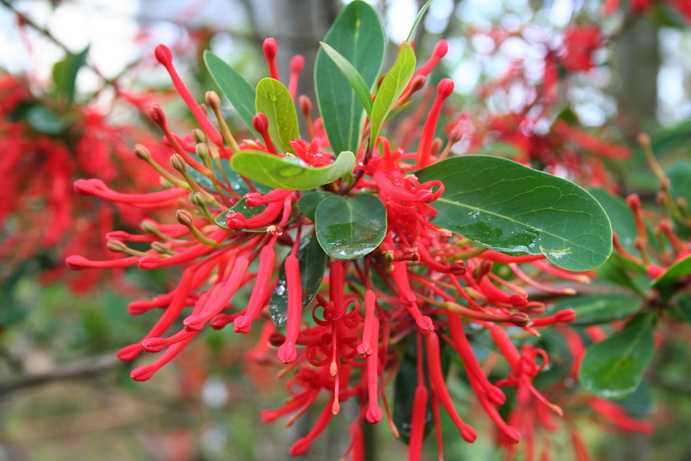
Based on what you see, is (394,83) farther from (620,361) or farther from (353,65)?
(620,361)

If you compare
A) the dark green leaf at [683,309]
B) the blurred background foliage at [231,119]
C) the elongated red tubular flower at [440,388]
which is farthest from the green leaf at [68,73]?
the dark green leaf at [683,309]

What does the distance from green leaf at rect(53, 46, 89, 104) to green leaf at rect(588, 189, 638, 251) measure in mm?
1139

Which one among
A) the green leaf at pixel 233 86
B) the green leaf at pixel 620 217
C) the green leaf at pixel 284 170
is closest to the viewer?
the green leaf at pixel 284 170

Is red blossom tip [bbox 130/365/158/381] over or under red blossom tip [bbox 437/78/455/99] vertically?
under

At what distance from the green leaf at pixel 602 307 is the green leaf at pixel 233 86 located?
0.58 meters

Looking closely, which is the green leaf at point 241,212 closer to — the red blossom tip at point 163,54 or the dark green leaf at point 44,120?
the red blossom tip at point 163,54

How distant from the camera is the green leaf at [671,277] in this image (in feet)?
2.34

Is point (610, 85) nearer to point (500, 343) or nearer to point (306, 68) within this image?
point (306, 68)

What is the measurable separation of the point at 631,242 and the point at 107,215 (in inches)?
47.6

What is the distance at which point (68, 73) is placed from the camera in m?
1.31

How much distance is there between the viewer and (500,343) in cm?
67

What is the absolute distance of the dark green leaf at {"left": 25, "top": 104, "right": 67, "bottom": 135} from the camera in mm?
1310

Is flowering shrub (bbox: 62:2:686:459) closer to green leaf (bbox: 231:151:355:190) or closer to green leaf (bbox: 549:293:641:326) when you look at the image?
green leaf (bbox: 231:151:355:190)

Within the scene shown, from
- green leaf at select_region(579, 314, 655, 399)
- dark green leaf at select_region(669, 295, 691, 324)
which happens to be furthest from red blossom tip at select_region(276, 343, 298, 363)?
dark green leaf at select_region(669, 295, 691, 324)
